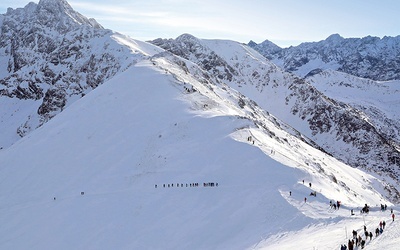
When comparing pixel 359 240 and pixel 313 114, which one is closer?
pixel 359 240

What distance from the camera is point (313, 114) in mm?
154625

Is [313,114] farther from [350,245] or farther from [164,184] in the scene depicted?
[350,245]

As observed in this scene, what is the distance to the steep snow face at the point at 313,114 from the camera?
128375 mm

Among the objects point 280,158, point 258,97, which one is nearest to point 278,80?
point 258,97

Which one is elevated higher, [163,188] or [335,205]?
[335,205]

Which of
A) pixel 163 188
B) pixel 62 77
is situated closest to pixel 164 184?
pixel 163 188

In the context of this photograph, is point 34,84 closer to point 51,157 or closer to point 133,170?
point 51,157

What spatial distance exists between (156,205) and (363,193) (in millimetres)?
45719

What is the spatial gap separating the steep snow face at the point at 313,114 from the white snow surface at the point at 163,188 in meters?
55.0

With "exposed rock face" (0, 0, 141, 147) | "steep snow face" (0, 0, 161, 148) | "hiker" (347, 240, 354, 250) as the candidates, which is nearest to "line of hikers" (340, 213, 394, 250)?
"hiker" (347, 240, 354, 250)

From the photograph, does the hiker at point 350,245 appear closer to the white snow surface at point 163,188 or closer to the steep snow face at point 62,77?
the white snow surface at point 163,188

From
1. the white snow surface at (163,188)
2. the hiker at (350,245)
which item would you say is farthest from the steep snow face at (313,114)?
the hiker at (350,245)

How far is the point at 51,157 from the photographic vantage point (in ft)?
183

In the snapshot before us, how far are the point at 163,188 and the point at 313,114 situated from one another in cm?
12517
